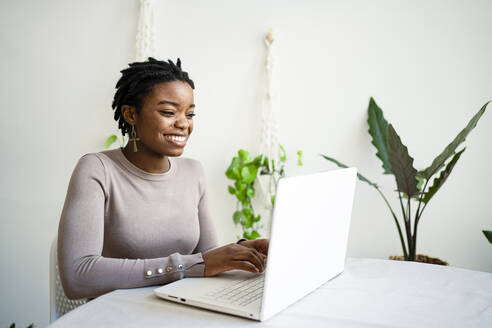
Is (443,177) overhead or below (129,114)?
below

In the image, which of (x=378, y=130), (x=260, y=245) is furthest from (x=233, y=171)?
(x=260, y=245)

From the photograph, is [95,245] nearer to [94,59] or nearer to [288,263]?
[288,263]

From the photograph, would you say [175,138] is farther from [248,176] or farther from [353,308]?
[248,176]

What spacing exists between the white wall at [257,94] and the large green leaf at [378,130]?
0.28 ft

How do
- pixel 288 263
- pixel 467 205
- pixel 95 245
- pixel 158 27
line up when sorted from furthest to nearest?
pixel 158 27
pixel 467 205
pixel 95 245
pixel 288 263

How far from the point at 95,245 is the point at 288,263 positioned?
57cm

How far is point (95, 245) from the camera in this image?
1129mm

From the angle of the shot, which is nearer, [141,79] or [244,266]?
[244,266]

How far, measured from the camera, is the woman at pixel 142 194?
1.12 metres

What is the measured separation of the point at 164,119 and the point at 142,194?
26 cm

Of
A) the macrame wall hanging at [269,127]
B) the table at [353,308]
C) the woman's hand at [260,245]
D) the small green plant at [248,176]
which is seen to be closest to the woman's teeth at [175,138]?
the woman's hand at [260,245]

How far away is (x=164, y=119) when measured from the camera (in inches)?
54.6

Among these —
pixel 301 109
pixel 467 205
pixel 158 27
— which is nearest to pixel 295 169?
pixel 301 109

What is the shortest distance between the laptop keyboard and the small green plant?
1.34 meters
